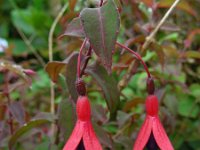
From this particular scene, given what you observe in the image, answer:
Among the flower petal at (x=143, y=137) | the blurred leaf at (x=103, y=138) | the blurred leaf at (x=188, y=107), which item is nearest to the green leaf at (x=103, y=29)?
the flower petal at (x=143, y=137)

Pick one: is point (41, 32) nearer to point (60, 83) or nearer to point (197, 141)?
point (197, 141)

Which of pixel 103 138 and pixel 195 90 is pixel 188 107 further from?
pixel 103 138

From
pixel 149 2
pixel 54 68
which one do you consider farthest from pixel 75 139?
pixel 149 2

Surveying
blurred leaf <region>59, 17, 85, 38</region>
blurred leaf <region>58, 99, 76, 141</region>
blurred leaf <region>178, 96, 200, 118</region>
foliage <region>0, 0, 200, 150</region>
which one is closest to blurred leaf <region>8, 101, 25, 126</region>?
foliage <region>0, 0, 200, 150</region>

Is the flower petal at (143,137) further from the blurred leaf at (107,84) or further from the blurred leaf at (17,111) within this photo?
the blurred leaf at (17,111)

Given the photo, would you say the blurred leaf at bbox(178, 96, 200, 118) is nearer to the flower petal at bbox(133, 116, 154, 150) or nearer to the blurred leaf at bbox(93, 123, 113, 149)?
the blurred leaf at bbox(93, 123, 113, 149)

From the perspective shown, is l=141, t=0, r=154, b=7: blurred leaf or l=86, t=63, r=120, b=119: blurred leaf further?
l=141, t=0, r=154, b=7: blurred leaf

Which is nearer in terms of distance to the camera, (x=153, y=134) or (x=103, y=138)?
(x=153, y=134)
